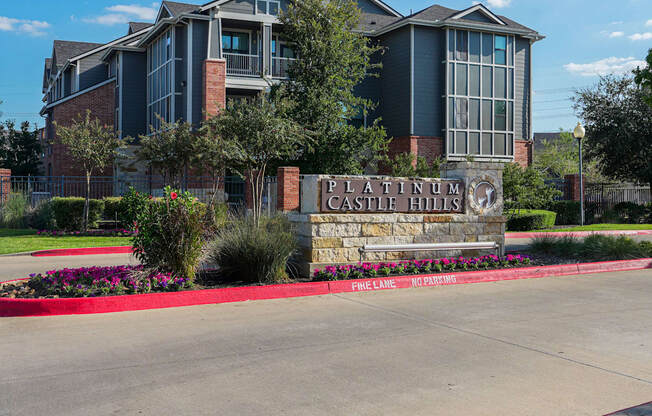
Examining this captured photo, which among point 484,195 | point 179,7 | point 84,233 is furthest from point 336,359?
point 179,7

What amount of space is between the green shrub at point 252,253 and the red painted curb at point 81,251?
593cm

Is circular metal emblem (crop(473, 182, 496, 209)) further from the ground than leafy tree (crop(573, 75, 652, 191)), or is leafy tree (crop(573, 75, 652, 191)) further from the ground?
leafy tree (crop(573, 75, 652, 191))

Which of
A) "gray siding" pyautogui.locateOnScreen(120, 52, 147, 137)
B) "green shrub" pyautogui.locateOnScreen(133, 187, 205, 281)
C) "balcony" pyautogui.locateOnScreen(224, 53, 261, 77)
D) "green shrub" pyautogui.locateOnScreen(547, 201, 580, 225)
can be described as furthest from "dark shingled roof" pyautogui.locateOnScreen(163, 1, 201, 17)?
"green shrub" pyautogui.locateOnScreen(133, 187, 205, 281)

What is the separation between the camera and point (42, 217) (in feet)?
69.1

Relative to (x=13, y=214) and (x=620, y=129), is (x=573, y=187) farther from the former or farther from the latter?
(x=13, y=214)

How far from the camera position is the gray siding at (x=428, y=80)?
Result: 28.8 meters

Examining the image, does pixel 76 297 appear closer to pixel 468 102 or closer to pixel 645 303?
pixel 645 303

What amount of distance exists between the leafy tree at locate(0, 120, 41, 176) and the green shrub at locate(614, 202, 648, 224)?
1463 inches

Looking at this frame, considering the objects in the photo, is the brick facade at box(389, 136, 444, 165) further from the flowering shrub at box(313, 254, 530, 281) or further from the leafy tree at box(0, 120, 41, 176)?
the leafy tree at box(0, 120, 41, 176)

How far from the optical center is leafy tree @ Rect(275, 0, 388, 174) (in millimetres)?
19312

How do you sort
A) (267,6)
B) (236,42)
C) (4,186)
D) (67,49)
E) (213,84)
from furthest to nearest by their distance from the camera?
(67,49) → (236,42) → (267,6) → (213,84) → (4,186)

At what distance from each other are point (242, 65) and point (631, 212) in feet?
69.6

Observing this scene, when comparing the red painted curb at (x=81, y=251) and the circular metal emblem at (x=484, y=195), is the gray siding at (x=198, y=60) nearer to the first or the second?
the red painted curb at (x=81, y=251)

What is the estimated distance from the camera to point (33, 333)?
6648mm
